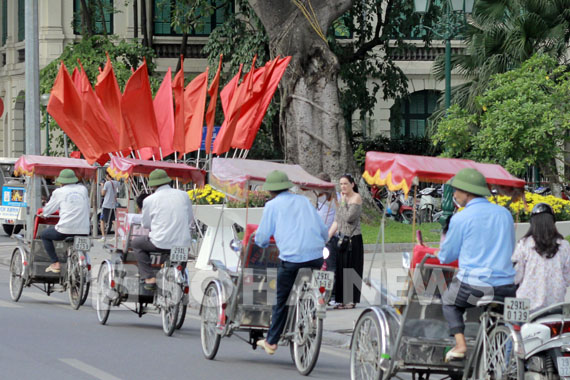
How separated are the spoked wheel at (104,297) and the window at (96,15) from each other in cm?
2530

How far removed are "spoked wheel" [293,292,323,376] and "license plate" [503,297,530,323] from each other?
228cm

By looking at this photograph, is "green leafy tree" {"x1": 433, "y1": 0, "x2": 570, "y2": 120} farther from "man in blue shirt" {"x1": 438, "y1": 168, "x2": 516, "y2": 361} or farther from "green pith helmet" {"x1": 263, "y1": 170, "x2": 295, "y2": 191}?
"man in blue shirt" {"x1": 438, "y1": 168, "x2": 516, "y2": 361}

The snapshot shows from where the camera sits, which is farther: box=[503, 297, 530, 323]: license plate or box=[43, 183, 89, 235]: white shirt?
box=[43, 183, 89, 235]: white shirt

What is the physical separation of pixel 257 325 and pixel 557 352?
3.71 m

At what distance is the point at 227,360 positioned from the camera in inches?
413

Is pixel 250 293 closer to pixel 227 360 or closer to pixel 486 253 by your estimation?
pixel 227 360

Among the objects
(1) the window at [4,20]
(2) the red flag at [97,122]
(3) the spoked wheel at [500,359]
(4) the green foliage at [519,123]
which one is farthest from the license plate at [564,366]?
(1) the window at [4,20]

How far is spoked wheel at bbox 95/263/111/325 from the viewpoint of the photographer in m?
12.8

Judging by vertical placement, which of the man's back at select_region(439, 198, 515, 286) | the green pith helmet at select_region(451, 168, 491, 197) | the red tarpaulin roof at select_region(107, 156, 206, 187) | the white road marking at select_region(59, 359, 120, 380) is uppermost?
the red tarpaulin roof at select_region(107, 156, 206, 187)

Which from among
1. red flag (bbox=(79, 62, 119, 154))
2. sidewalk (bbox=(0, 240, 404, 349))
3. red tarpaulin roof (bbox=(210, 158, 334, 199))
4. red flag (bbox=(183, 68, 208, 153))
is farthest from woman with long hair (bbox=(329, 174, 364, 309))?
red flag (bbox=(79, 62, 119, 154))

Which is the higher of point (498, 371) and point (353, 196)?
point (353, 196)

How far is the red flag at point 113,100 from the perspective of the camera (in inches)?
906

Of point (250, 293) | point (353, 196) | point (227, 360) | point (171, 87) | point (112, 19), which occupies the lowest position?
point (227, 360)

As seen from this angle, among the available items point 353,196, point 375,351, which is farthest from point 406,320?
point 353,196
